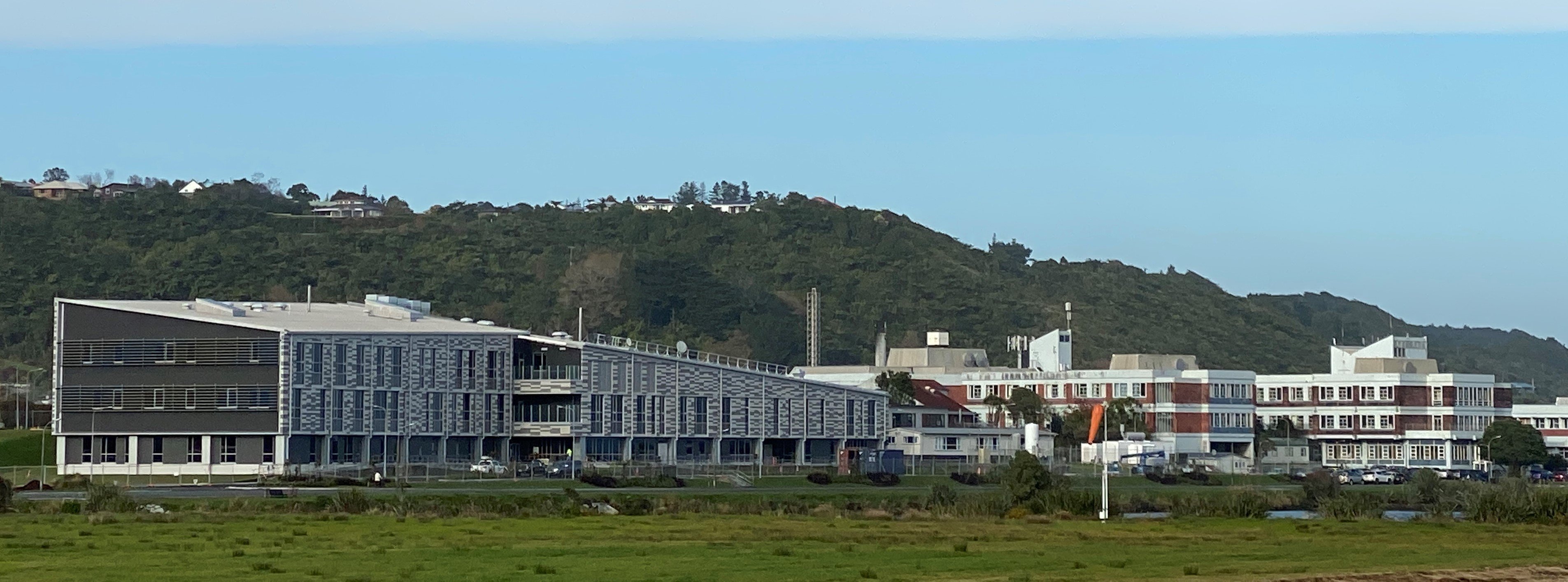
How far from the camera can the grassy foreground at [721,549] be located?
39.4 m

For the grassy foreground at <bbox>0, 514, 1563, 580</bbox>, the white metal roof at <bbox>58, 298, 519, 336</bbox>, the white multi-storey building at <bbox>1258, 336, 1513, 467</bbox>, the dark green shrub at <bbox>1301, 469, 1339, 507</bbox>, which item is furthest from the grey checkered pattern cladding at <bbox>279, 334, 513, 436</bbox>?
the white multi-storey building at <bbox>1258, 336, 1513, 467</bbox>

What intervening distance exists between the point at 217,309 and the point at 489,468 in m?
17.8

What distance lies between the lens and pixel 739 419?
12925 cm

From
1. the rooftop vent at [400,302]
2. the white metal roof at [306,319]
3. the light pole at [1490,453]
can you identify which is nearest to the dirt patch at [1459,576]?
the white metal roof at [306,319]

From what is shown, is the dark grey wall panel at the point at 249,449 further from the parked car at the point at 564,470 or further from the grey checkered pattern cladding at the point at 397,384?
the parked car at the point at 564,470

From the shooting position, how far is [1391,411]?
163 m

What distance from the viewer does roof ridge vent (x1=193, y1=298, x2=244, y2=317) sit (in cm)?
11312

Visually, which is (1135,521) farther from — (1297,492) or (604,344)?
(604,344)

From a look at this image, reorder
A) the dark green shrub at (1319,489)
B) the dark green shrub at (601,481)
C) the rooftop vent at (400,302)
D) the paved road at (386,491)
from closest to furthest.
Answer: the paved road at (386,491)
the dark green shrub at (1319,489)
the dark green shrub at (601,481)
the rooftop vent at (400,302)

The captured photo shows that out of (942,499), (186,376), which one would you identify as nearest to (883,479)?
(186,376)

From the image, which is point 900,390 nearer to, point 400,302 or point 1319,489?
point 400,302

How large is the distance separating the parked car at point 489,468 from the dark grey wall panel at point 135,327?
39.1 feet

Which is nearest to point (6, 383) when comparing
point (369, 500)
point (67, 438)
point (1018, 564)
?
point (67, 438)

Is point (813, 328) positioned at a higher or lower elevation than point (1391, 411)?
higher
